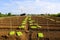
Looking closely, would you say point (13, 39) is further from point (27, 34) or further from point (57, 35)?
point (57, 35)

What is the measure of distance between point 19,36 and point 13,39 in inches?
29.5

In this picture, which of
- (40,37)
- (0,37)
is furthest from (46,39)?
(0,37)

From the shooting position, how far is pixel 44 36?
10938mm

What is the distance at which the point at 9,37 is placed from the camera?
10.5 m

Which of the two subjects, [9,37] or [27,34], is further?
[27,34]

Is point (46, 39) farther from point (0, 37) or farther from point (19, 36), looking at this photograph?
point (0, 37)

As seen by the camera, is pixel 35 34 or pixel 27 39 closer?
pixel 27 39

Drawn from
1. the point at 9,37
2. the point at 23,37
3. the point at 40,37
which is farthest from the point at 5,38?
the point at 40,37

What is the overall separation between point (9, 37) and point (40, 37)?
5.62ft

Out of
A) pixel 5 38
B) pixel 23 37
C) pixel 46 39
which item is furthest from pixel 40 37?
pixel 5 38

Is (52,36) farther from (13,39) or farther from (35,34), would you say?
(13,39)

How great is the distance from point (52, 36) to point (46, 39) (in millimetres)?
644

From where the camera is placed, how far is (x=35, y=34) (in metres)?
11.1

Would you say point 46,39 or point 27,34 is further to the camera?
point 27,34
